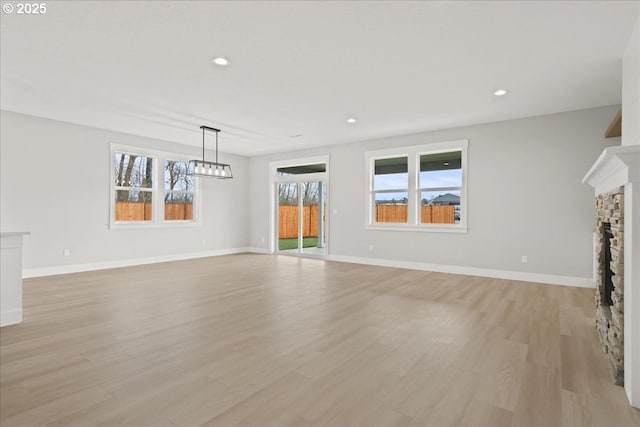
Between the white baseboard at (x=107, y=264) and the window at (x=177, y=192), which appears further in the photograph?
the window at (x=177, y=192)

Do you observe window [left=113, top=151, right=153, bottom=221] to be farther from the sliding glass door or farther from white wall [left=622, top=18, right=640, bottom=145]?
white wall [left=622, top=18, right=640, bottom=145]

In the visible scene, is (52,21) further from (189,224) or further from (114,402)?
(189,224)

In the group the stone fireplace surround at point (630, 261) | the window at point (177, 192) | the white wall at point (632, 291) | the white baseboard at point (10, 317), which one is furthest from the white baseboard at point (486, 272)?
the white baseboard at point (10, 317)

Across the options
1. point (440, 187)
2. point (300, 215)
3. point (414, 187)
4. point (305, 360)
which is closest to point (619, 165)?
point (305, 360)

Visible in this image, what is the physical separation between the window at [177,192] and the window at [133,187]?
370 millimetres

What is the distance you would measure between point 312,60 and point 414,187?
4.00 metres

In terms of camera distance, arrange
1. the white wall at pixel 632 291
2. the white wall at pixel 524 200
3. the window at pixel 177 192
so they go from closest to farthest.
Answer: the white wall at pixel 632 291 → the white wall at pixel 524 200 → the window at pixel 177 192

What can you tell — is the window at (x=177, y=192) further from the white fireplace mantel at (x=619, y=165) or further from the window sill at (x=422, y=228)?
the white fireplace mantel at (x=619, y=165)

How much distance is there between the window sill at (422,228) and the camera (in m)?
6.29

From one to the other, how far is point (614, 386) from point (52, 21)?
513cm

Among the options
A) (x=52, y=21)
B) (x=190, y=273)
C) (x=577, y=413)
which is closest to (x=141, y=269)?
(x=190, y=273)

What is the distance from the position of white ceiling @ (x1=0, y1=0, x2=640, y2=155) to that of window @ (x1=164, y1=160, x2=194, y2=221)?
2.16m

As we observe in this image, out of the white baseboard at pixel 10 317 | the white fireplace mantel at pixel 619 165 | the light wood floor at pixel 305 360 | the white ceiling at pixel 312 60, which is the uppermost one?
the white ceiling at pixel 312 60

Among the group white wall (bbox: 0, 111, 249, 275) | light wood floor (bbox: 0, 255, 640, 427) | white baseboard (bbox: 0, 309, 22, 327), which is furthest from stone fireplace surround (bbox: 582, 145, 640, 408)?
white wall (bbox: 0, 111, 249, 275)
